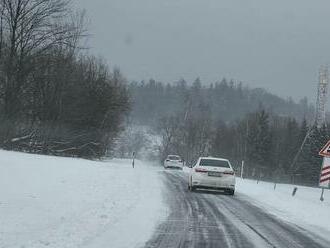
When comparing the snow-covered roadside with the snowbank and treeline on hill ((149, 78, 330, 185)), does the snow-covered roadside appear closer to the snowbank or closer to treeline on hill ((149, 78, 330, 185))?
the snowbank

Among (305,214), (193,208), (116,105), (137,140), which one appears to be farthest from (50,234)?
(137,140)

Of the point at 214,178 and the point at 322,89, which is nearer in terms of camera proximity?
the point at 214,178

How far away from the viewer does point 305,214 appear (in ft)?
63.6

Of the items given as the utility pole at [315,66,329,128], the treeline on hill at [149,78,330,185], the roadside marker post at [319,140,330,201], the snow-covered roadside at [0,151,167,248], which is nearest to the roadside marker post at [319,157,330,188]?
the roadside marker post at [319,140,330,201]

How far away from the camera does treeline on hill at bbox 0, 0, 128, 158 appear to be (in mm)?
50406

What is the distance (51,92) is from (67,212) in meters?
46.8

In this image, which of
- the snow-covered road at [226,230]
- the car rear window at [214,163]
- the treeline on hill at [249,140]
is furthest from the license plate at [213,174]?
the treeline on hill at [249,140]

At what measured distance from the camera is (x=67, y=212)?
13.8 m

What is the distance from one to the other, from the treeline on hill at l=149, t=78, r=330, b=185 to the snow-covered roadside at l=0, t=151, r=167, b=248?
264ft

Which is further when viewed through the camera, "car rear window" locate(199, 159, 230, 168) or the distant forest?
the distant forest

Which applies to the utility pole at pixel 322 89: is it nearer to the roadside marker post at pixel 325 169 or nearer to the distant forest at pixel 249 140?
the distant forest at pixel 249 140

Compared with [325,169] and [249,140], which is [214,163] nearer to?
[325,169]

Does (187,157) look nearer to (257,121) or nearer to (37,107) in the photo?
(257,121)

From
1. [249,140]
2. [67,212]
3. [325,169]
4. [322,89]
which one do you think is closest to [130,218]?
[67,212]
